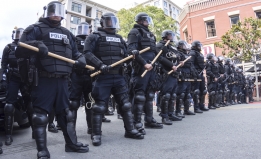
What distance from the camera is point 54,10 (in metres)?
2.86

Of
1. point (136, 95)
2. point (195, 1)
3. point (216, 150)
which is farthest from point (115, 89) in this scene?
point (195, 1)

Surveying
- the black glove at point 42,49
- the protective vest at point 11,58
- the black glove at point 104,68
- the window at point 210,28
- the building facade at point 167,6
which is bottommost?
the black glove at point 104,68

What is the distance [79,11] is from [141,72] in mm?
33870

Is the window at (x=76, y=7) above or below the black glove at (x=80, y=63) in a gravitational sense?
above

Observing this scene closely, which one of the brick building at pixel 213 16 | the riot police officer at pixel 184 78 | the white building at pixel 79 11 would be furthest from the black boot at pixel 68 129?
the white building at pixel 79 11

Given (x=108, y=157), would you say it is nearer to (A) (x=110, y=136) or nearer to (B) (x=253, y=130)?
(A) (x=110, y=136)

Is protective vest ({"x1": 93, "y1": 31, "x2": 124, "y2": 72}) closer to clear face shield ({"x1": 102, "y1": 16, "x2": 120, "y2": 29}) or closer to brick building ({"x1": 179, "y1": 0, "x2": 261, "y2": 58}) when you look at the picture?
Result: clear face shield ({"x1": 102, "y1": 16, "x2": 120, "y2": 29})

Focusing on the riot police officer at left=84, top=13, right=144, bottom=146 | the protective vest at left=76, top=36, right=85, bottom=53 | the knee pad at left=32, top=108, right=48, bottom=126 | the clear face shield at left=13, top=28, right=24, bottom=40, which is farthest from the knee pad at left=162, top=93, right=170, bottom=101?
the clear face shield at left=13, top=28, right=24, bottom=40

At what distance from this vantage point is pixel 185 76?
609 cm

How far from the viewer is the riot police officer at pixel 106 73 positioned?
3.37 meters

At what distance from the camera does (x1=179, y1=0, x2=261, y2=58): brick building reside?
18.0 meters

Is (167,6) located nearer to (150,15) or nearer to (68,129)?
(150,15)

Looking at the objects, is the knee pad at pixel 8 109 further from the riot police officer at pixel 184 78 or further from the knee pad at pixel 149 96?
the riot police officer at pixel 184 78

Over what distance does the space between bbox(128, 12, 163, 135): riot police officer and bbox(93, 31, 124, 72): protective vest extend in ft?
1.19
